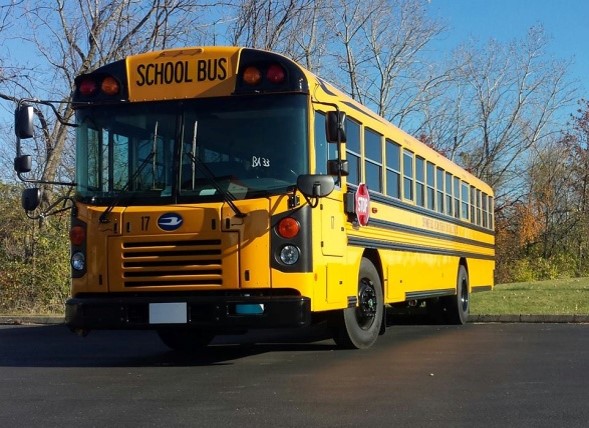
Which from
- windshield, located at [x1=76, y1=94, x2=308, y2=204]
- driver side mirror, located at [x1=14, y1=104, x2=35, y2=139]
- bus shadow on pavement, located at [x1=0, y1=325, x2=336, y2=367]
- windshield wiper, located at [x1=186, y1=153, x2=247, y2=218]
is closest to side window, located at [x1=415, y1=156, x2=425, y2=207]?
bus shadow on pavement, located at [x1=0, y1=325, x2=336, y2=367]

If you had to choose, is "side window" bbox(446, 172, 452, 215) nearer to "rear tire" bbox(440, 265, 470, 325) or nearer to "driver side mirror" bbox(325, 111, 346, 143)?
"rear tire" bbox(440, 265, 470, 325)

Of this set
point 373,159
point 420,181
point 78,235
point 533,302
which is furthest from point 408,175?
point 533,302

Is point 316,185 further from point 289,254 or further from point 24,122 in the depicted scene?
point 24,122

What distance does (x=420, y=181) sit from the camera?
1260 cm

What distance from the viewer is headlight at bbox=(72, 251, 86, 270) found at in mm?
8461

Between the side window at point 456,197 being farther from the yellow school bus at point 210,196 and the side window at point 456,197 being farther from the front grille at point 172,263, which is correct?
the front grille at point 172,263

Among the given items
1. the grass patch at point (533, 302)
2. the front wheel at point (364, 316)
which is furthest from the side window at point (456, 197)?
the front wheel at point (364, 316)

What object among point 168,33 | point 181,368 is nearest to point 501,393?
point 181,368

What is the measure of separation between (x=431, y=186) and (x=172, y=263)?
20.7 feet

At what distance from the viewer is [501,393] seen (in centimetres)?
688

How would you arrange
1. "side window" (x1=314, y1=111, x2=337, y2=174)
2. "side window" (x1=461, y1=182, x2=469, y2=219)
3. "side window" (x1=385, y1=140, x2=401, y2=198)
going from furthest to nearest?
"side window" (x1=461, y1=182, x2=469, y2=219) < "side window" (x1=385, y1=140, x2=401, y2=198) < "side window" (x1=314, y1=111, x2=337, y2=174)

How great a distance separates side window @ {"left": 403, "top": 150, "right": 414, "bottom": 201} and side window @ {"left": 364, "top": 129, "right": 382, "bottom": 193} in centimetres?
115

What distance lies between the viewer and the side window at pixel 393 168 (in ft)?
36.0

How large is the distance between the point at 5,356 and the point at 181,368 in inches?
110
